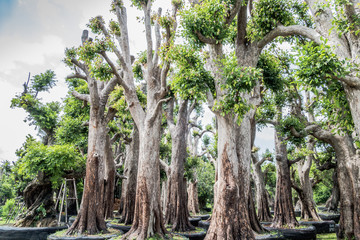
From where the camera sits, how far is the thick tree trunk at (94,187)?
7.89m

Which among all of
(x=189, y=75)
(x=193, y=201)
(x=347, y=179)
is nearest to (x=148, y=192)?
(x=189, y=75)

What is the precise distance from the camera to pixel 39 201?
403 inches

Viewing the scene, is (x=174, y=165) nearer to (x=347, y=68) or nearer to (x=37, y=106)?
(x=347, y=68)

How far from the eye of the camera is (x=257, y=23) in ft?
21.5

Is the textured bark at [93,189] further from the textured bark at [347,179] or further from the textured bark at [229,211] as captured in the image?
the textured bark at [347,179]

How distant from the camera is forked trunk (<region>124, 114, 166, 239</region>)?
21.0ft

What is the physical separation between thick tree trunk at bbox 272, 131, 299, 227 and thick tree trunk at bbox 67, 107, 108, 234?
7.59 metres

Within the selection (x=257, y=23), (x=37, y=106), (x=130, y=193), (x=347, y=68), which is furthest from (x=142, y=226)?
(x=37, y=106)

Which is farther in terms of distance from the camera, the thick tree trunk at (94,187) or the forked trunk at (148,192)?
the thick tree trunk at (94,187)

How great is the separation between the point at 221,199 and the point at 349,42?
14.2ft

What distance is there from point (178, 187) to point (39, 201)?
234 inches

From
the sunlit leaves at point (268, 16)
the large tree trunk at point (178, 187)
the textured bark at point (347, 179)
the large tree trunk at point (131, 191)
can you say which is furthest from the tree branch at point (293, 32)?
the large tree trunk at point (131, 191)

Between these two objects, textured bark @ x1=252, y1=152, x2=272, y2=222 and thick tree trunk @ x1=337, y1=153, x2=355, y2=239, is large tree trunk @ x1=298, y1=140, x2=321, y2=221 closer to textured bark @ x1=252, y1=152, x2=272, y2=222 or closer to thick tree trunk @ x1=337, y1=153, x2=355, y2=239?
textured bark @ x1=252, y1=152, x2=272, y2=222

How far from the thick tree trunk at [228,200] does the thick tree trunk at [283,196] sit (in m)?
5.88
